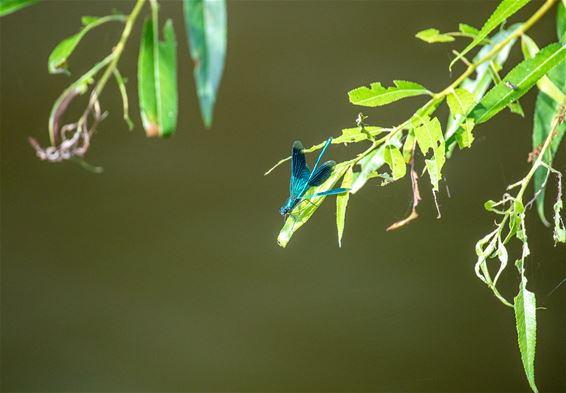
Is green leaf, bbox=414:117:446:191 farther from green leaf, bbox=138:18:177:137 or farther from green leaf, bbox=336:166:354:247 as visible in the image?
green leaf, bbox=138:18:177:137

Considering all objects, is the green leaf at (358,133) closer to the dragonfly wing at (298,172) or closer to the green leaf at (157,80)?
the dragonfly wing at (298,172)

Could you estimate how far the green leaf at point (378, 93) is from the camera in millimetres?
571

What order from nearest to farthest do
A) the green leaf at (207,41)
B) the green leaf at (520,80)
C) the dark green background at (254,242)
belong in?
the green leaf at (207,41), the green leaf at (520,80), the dark green background at (254,242)

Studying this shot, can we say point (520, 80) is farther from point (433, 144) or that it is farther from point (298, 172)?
point (298, 172)

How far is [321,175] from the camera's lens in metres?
0.57

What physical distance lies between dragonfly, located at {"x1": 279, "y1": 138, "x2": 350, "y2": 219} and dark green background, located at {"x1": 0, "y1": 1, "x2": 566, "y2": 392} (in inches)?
31.9

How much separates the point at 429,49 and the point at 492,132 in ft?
0.90

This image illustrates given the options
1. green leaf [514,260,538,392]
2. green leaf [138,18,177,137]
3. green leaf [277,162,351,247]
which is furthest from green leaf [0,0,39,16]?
green leaf [514,260,538,392]

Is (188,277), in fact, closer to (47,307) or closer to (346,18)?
(47,307)

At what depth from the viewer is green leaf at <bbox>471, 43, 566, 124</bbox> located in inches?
20.0

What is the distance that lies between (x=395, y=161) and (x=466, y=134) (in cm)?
6

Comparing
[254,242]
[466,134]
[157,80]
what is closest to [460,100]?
[466,134]

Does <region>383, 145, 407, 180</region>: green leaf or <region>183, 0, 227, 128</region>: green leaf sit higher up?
<region>183, 0, 227, 128</region>: green leaf

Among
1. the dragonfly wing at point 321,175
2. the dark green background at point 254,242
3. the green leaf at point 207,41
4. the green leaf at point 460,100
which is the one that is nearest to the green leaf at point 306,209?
the dragonfly wing at point 321,175
